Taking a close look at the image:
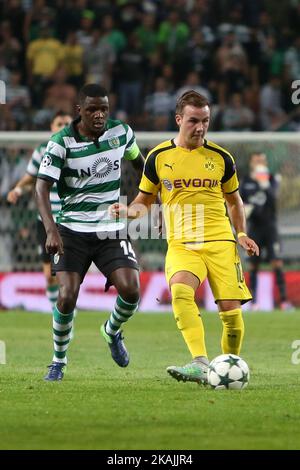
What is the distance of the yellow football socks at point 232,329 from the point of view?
28.1 ft

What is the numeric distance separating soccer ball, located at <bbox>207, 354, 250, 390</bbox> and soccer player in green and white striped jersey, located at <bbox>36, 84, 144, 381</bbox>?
3.93ft

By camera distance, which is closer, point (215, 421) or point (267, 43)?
point (215, 421)

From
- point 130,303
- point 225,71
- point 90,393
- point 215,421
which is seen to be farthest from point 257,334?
point 225,71

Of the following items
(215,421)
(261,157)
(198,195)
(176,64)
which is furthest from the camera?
(176,64)

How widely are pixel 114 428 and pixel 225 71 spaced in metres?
15.7

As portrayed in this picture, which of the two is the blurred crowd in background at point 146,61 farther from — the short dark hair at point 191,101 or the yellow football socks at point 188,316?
the yellow football socks at point 188,316

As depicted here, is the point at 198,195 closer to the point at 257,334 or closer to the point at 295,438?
the point at 295,438

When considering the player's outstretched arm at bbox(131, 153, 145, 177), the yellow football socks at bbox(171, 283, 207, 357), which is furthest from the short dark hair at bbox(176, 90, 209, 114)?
the yellow football socks at bbox(171, 283, 207, 357)

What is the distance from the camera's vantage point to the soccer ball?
27.1 ft

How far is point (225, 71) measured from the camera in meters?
21.7

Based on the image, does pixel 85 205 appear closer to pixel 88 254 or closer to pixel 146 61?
pixel 88 254

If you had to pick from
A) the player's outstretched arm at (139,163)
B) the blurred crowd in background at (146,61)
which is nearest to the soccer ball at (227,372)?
the player's outstretched arm at (139,163)

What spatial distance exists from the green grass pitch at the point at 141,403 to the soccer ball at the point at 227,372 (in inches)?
3.7

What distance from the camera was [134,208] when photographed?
29.1ft
